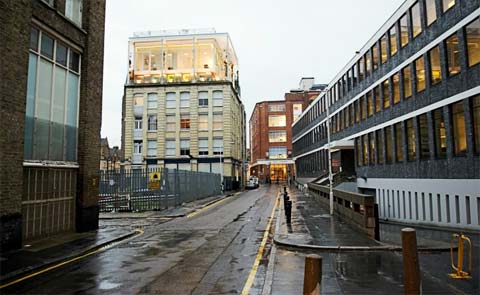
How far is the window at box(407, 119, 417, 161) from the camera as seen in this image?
2374 cm

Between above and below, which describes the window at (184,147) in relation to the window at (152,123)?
below

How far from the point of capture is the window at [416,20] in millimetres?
23194

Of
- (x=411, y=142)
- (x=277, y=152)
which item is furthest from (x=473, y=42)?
(x=277, y=152)

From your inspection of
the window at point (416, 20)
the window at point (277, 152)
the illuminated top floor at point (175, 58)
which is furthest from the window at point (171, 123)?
the window at point (277, 152)

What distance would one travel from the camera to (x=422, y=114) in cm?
2261

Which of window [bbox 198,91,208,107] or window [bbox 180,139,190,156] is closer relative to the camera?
window [bbox 180,139,190,156]

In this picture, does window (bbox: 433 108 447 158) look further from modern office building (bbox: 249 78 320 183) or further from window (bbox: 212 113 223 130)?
modern office building (bbox: 249 78 320 183)

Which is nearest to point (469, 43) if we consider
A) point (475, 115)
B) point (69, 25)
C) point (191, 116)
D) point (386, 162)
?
point (475, 115)

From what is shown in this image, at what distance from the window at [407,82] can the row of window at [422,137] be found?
1800 millimetres

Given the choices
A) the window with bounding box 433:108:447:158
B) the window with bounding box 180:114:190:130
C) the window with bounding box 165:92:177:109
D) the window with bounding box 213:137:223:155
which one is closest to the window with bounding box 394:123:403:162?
the window with bounding box 433:108:447:158

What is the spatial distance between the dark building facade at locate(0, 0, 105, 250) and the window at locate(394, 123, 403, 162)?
63.1 ft

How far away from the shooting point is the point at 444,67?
1989 cm

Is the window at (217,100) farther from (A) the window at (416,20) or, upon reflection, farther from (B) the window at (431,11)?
(B) the window at (431,11)

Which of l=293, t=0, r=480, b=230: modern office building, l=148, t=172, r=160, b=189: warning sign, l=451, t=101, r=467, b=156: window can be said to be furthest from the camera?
l=148, t=172, r=160, b=189: warning sign
